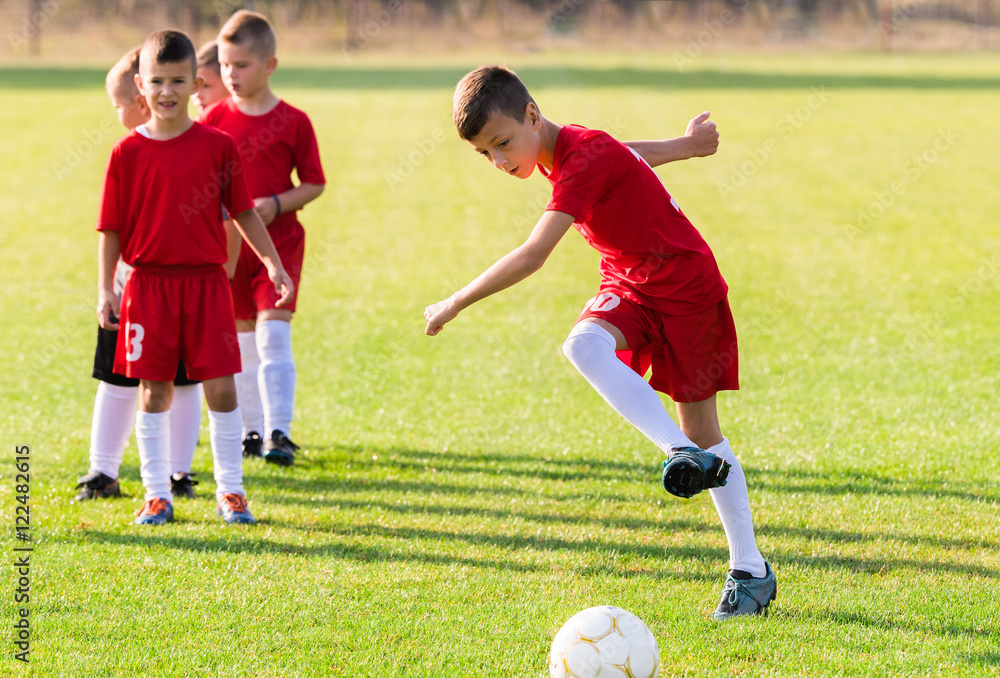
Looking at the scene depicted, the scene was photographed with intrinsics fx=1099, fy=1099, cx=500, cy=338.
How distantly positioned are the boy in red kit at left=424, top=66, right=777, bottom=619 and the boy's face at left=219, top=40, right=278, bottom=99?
2.18 m

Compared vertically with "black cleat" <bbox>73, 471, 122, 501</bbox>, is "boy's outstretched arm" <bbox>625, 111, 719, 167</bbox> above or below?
above

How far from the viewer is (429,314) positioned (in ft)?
10.4

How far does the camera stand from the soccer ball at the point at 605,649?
2904mm

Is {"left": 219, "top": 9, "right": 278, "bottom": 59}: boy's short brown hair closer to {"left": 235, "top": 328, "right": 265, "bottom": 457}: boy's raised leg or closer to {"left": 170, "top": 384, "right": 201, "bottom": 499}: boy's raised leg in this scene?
{"left": 235, "top": 328, "right": 265, "bottom": 457}: boy's raised leg

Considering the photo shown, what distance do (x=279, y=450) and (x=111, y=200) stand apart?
5.20 ft

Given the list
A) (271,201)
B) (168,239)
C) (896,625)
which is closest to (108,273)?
(168,239)

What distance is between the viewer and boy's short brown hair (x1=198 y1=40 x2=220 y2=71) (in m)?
5.57

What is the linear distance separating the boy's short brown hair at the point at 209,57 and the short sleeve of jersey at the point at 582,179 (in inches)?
116

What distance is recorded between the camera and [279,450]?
530cm

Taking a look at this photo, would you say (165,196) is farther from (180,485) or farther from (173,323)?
(180,485)

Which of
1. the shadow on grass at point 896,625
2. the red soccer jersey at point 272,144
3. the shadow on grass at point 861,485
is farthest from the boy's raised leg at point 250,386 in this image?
the shadow on grass at point 896,625

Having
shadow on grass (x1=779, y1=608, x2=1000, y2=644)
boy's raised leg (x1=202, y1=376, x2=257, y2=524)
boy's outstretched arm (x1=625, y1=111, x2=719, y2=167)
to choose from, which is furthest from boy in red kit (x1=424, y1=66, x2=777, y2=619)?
boy's raised leg (x1=202, y1=376, x2=257, y2=524)

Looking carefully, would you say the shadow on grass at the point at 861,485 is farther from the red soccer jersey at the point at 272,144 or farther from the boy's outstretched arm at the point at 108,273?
the boy's outstretched arm at the point at 108,273

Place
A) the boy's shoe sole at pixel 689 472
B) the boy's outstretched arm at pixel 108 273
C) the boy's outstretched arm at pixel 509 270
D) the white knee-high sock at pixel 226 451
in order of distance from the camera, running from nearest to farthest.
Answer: the boy's shoe sole at pixel 689 472
the boy's outstretched arm at pixel 509 270
the boy's outstretched arm at pixel 108 273
the white knee-high sock at pixel 226 451
